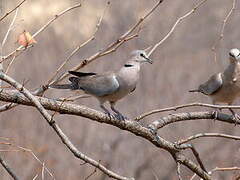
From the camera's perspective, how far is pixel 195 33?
8.75 m

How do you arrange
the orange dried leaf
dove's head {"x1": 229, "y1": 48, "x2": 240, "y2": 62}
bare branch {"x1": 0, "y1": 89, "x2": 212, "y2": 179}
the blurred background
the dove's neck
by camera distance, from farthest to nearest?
the blurred background < dove's head {"x1": 229, "y1": 48, "x2": 240, "y2": 62} < the dove's neck < the orange dried leaf < bare branch {"x1": 0, "y1": 89, "x2": 212, "y2": 179}

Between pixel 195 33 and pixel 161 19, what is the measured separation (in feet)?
4.29

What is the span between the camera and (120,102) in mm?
7129

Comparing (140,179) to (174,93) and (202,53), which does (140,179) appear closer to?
(174,93)

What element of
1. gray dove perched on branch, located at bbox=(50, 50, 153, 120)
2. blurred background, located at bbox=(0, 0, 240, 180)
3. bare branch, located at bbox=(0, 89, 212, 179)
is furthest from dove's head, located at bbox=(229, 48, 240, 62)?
blurred background, located at bbox=(0, 0, 240, 180)

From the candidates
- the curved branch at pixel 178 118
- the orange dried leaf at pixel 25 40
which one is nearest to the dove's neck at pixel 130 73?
the curved branch at pixel 178 118

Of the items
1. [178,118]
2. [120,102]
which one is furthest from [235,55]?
[120,102]

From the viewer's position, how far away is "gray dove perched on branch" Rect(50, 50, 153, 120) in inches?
117

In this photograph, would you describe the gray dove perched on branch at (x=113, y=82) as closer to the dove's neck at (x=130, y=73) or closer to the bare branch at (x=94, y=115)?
the dove's neck at (x=130, y=73)

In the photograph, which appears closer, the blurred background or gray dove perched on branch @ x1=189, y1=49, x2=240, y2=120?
gray dove perched on branch @ x1=189, y1=49, x2=240, y2=120

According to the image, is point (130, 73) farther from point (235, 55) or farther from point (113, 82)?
point (235, 55)

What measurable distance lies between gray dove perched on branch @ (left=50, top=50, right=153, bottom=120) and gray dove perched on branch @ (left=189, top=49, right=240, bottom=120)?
0.69 m

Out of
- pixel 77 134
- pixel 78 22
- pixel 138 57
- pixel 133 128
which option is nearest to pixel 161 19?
pixel 78 22

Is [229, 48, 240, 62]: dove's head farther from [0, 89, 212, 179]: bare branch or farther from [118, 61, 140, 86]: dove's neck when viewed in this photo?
[0, 89, 212, 179]: bare branch
